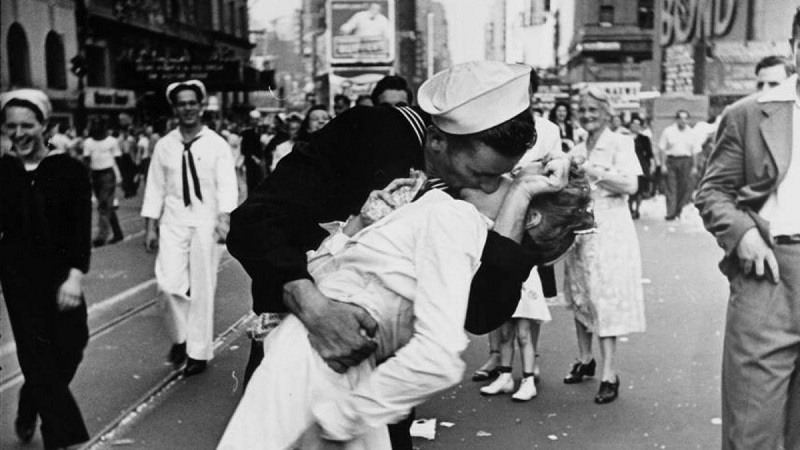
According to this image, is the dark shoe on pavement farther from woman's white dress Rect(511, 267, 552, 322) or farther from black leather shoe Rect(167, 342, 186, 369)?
black leather shoe Rect(167, 342, 186, 369)

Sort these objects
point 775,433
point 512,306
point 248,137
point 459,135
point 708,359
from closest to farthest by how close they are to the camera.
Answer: point 459,135, point 512,306, point 775,433, point 708,359, point 248,137

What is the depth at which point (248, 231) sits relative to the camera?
2.51 metres

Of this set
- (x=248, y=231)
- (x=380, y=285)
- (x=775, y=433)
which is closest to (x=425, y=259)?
(x=380, y=285)

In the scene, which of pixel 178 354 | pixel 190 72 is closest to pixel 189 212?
pixel 178 354

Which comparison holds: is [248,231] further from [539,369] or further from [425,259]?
[539,369]

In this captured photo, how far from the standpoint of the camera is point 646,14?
71.4 meters

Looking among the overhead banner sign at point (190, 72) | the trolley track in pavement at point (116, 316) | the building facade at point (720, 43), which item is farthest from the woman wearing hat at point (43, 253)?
the building facade at point (720, 43)

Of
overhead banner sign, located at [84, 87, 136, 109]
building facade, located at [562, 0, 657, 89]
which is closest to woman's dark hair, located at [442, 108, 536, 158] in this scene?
overhead banner sign, located at [84, 87, 136, 109]

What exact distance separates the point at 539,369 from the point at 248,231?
15.8 feet

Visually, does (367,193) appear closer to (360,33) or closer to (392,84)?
(392,84)

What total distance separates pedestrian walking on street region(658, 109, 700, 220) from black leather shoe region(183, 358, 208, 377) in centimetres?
1221

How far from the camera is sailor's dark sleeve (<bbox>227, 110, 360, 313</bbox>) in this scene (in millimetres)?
2395

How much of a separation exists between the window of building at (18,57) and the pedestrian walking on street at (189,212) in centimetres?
2716

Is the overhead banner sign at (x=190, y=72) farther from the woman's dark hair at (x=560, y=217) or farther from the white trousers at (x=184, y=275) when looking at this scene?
the woman's dark hair at (x=560, y=217)
